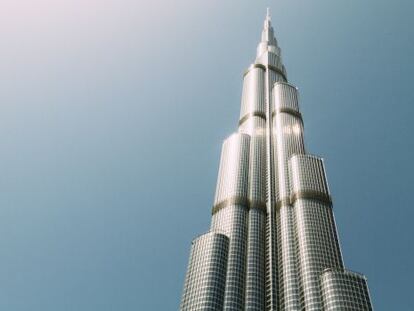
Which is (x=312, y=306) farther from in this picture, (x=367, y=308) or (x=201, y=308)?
(x=201, y=308)

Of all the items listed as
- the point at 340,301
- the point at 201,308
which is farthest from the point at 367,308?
the point at 201,308

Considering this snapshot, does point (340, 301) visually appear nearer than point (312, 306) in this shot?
Yes

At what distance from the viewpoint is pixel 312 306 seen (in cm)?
19712

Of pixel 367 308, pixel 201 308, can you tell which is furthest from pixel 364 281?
pixel 201 308

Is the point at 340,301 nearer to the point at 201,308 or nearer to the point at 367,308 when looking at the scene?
the point at 367,308

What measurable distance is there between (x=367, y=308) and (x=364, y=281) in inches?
486

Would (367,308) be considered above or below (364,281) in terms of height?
below

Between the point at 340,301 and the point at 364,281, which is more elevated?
the point at 364,281

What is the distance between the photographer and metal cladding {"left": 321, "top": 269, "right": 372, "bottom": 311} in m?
184

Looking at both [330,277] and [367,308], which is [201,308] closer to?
[330,277]

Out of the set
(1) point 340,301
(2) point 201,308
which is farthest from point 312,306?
(2) point 201,308

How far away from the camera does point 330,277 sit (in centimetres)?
19025

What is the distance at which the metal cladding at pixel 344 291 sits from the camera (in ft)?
603

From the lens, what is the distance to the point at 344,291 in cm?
18612
